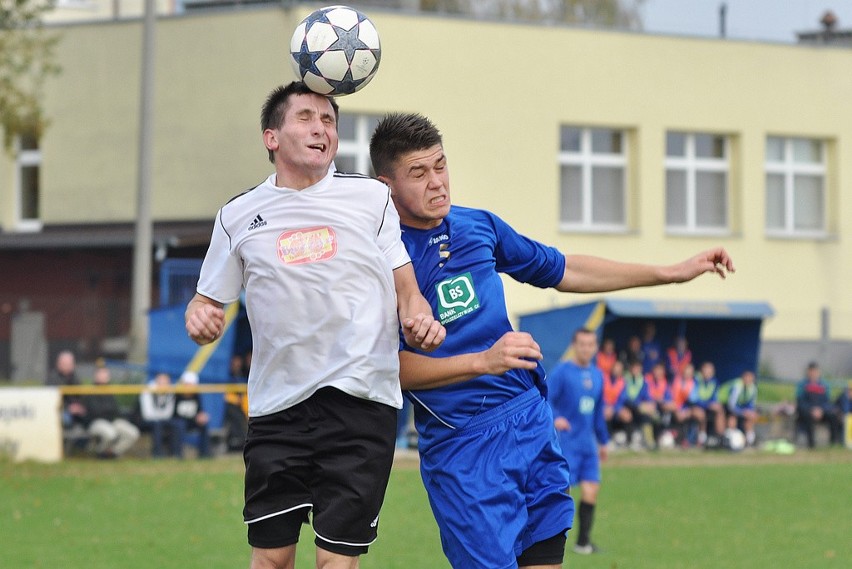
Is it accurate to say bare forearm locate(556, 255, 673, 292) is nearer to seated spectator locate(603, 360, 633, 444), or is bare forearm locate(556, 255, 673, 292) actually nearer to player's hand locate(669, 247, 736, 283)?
player's hand locate(669, 247, 736, 283)

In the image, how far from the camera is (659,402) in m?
23.8

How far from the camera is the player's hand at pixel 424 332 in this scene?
16.9 ft

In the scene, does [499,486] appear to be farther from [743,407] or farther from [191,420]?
[743,407]

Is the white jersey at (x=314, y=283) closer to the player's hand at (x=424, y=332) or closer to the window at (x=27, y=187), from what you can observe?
the player's hand at (x=424, y=332)

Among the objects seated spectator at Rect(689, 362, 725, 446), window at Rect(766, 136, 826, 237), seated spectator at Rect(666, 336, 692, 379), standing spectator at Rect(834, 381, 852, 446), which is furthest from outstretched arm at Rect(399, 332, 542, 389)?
window at Rect(766, 136, 826, 237)

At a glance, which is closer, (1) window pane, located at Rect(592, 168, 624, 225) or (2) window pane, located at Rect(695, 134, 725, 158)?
(1) window pane, located at Rect(592, 168, 624, 225)

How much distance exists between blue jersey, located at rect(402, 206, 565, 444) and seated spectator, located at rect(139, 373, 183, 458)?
15015 mm

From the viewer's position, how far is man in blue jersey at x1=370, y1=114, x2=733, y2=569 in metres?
5.66

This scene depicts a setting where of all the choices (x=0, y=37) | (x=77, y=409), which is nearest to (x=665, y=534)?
(x=77, y=409)

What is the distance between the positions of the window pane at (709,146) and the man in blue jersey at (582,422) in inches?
813

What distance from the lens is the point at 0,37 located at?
24969mm

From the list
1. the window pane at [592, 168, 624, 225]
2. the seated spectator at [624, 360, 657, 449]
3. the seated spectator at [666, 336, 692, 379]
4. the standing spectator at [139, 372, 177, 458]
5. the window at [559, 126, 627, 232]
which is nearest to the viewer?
the standing spectator at [139, 372, 177, 458]

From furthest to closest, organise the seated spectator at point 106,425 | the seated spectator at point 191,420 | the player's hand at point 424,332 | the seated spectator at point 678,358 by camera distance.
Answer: the seated spectator at point 678,358 < the seated spectator at point 191,420 < the seated spectator at point 106,425 < the player's hand at point 424,332

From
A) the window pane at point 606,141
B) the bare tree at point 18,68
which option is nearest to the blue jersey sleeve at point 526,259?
the bare tree at point 18,68
